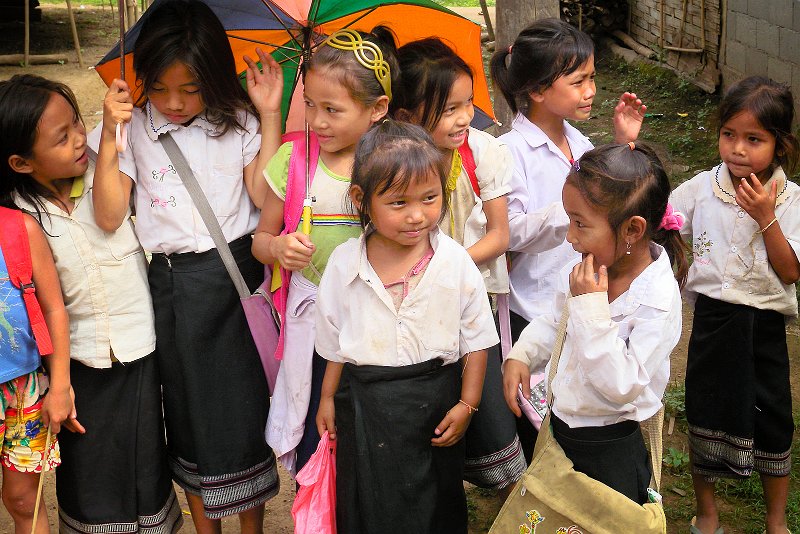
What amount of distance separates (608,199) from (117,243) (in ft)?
4.76

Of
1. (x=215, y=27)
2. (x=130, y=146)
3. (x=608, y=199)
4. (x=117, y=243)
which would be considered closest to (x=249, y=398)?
(x=117, y=243)

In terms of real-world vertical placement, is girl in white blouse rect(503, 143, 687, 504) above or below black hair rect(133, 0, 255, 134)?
below

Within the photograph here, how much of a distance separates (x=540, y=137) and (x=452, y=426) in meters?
1.05

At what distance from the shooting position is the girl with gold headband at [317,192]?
105 inches

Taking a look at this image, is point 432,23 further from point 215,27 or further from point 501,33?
point 501,33

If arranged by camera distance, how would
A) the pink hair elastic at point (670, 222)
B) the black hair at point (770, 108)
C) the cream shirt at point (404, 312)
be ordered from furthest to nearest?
the black hair at point (770, 108) < the cream shirt at point (404, 312) < the pink hair elastic at point (670, 222)

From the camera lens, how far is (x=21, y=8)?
12.4m

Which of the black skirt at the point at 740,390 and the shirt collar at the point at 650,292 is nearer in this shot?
the shirt collar at the point at 650,292

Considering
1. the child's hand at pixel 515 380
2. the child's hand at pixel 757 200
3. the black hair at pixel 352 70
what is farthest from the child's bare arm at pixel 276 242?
the child's hand at pixel 757 200

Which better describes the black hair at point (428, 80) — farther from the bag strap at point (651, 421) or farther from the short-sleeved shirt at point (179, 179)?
the bag strap at point (651, 421)

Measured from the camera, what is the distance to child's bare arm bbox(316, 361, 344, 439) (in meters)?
2.66

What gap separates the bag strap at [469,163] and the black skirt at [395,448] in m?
0.59

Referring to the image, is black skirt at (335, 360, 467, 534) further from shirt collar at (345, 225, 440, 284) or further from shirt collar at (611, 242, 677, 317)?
shirt collar at (611, 242, 677, 317)

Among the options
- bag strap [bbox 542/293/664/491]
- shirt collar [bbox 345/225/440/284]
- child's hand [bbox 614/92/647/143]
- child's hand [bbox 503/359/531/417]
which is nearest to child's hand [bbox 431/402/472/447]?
child's hand [bbox 503/359/531/417]
